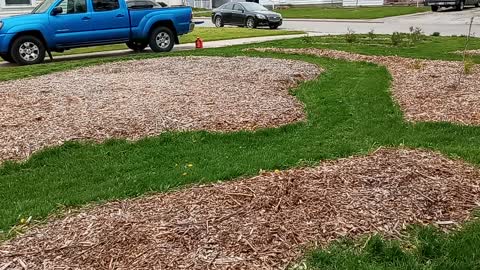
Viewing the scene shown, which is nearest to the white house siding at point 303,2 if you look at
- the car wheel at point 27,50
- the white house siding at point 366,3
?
the white house siding at point 366,3

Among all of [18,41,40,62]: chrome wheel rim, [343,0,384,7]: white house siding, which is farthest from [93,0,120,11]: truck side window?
[343,0,384,7]: white house siding

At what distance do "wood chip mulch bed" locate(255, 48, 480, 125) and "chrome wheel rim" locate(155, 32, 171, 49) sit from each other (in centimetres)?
655

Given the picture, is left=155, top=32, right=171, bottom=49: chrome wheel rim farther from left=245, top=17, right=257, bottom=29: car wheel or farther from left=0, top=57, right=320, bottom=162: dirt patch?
left=245, top=17, right=257, bottom=29: car wheel

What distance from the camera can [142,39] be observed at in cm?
1551

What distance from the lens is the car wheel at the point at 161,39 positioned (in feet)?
51.2

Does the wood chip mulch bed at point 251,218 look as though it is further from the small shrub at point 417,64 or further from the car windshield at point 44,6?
the car windshield at point 44,6

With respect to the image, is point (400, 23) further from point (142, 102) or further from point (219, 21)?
point (142, 102)

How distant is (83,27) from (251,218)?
11.9 m

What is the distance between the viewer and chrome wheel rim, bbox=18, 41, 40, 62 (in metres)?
13.9

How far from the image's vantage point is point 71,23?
1418 centimetres

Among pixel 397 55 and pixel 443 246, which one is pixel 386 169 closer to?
pixel 443 246

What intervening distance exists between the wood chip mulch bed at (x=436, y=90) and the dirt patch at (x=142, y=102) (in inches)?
63.9

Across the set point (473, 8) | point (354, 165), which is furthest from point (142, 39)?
point (473, 8)

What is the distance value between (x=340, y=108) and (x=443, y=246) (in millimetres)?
4327
